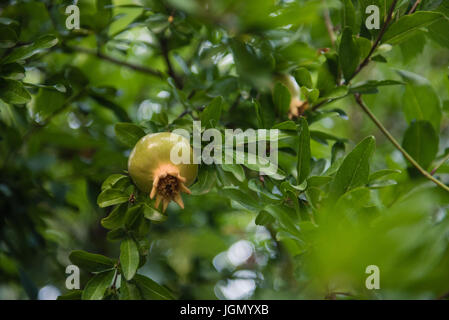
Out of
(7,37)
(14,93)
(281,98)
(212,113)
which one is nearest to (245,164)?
(212,113)

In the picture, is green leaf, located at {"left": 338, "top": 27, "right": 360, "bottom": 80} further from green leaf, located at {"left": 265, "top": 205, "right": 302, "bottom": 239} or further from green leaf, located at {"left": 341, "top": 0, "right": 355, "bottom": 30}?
green leaf, located at {"left": 265, "top": 205, "right": 302, "bottom": 239}

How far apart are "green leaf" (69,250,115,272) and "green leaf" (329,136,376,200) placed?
0.44 m

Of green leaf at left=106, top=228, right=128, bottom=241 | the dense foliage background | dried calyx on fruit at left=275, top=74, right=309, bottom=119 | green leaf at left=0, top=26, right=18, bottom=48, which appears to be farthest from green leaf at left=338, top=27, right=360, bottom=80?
green leaf at left=0, top=26, right=18, bottom=48

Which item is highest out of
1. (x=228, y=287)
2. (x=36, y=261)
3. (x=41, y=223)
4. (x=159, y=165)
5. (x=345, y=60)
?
(x=345, y=60)

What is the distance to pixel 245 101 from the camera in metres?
0.93

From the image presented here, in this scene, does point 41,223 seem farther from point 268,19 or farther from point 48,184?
point 268,19

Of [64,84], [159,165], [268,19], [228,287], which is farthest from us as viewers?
[228,287]

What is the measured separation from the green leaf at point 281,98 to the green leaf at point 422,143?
326 mm

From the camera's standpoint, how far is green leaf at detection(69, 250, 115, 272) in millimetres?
706

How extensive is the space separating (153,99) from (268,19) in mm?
545

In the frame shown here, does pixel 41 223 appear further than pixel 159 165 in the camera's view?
Yes

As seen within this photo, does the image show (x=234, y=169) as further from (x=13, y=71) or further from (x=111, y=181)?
(x=13, y=71)

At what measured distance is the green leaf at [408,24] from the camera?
69 cm

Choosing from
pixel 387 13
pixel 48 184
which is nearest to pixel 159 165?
pixel 387 13
